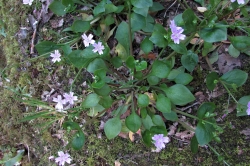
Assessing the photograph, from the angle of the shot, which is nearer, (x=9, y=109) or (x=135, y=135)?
(x=135, y=135)

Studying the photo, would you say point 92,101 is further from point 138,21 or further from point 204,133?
point 204,133

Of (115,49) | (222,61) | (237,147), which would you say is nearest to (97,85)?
(115,49)

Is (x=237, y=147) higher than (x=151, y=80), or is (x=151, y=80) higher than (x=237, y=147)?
(x=151, y=80)

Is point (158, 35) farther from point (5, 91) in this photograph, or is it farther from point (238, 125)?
point (5, 91)

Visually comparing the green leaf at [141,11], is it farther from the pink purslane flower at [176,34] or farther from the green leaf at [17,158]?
the green leaf at [17,158]

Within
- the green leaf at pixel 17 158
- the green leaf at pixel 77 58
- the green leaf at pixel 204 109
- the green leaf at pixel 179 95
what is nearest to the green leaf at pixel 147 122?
the green leaf at pixel 179 95

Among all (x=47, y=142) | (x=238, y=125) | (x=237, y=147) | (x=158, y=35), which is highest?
(x=158, y=35)

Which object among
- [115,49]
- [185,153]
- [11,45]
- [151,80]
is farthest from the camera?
[11,45]

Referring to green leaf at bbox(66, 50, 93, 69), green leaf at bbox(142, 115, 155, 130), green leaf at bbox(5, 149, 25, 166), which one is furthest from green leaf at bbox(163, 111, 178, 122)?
green leaf at bbox(5, 149, 25, 166)
